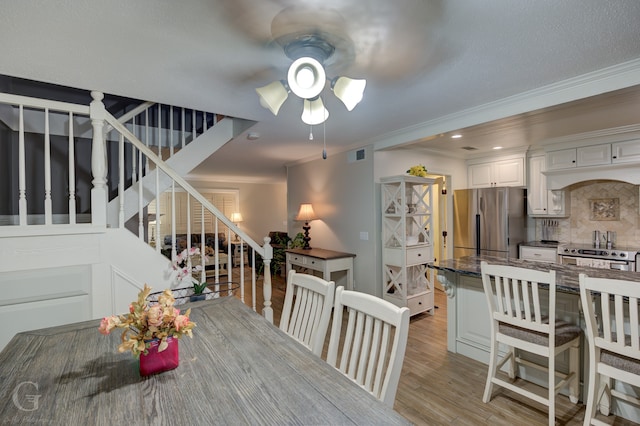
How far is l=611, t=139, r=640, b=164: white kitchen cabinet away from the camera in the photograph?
3.41 meters

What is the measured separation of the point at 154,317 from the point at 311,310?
82 centimetres

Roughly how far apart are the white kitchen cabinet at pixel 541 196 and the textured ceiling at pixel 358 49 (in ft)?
5.94

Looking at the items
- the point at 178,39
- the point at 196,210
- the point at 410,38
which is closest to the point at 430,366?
the point at 410,38

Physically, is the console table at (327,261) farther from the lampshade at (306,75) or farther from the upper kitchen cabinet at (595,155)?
the upper kitchen cabinet at (595,155)

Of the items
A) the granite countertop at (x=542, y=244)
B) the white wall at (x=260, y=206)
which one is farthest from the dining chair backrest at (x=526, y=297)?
the white wall at (x=260, y=206)

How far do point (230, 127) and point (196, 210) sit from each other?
16.3ft

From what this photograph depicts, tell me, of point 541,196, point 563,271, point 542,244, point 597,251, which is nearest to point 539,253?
point 542,244

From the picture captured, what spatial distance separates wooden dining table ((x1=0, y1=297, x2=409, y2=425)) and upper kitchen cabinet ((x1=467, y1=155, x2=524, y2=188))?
451 cm

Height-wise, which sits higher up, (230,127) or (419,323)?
(230,127)

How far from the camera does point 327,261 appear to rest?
13.3 ft

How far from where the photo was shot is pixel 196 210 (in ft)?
25.3

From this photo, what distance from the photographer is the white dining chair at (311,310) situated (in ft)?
4.87

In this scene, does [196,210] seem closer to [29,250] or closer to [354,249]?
[354,249]

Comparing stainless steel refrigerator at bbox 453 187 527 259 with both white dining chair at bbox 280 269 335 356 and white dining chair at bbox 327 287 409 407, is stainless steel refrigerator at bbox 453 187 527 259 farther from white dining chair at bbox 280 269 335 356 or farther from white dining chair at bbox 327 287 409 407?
white dining chair at bbox 327 287 409 407
